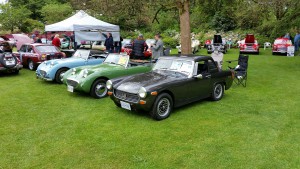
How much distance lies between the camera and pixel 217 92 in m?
7.96

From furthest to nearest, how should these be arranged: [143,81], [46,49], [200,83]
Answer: [46,49] → [200,83] → [143,81]

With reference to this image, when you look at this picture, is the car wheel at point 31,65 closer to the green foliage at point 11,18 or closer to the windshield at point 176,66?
the windshield at point 176,66

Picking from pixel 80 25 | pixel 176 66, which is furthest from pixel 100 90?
pixel 80 25

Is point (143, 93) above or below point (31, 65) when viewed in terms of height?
below

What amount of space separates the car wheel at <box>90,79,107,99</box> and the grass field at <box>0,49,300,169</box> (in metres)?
0.19

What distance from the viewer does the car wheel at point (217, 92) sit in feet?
25.3

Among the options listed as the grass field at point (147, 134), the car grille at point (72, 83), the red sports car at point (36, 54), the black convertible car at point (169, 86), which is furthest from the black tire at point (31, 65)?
the black convertible car at point (169, 86)

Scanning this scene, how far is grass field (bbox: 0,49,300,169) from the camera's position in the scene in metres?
4.39

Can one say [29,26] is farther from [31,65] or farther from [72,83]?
[72,83]

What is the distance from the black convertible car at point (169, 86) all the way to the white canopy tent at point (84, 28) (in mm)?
9273

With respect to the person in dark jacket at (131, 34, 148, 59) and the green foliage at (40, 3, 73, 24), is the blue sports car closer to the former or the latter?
the person in dark jacket at (131, 34, 148, 59)

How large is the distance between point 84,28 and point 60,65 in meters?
5.96

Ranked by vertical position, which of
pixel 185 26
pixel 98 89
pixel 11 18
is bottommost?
pixel 98 89

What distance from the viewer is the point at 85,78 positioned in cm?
790
